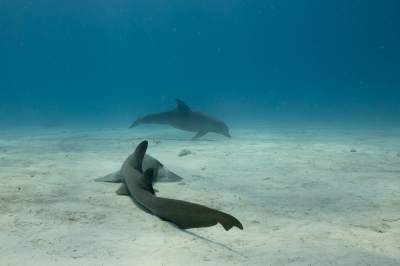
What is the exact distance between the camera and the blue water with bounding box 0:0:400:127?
334 ft

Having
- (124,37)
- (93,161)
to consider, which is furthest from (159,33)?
(93,161)

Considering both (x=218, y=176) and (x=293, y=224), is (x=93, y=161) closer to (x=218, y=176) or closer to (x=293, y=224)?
(x=218, y=176)

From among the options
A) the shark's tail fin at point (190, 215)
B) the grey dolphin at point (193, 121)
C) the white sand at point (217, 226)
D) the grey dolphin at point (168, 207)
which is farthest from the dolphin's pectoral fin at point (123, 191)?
the grey dolphin at point (193, 121)

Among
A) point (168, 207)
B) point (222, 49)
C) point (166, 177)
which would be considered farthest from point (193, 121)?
point (222, 49)

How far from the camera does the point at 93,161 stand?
24.2ft

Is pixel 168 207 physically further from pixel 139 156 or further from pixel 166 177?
pixel 166 177

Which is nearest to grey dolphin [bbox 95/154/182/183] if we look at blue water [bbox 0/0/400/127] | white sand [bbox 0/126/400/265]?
white sand [bbox 0/126/400/265]

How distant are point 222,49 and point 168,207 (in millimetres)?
176313

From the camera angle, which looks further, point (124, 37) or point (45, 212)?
point (124, 37)

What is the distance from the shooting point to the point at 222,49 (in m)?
169

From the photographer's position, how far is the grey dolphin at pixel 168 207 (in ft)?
8.70

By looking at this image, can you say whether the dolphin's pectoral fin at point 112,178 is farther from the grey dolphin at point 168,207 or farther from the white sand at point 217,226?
the grey dolphin at point 168,207

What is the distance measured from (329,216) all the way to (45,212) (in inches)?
156

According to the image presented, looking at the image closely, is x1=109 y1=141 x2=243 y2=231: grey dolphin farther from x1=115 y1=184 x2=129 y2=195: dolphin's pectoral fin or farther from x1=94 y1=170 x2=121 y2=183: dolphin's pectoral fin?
x1=94 y1=170 x2=121 y2=183: dolphin's pectoral fin
